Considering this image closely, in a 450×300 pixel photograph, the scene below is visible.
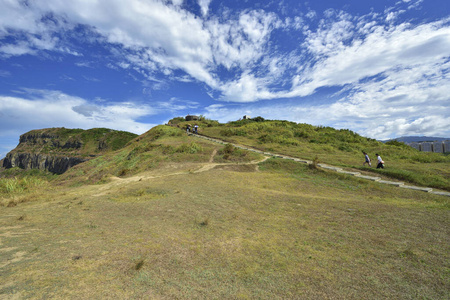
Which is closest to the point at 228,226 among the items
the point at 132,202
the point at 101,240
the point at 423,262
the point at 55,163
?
the point at 101,240

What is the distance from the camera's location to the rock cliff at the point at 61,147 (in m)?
64.1

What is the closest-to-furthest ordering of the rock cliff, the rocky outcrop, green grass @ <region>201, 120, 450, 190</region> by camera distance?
green grass @ <region>201, 120, 450, 190</region>
the rocky outcrop
the rock cliff

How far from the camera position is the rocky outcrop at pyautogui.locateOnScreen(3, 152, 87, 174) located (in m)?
60.4

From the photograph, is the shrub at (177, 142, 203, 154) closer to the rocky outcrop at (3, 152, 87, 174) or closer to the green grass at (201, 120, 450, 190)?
the green grass at (201, 120, 450, 190)

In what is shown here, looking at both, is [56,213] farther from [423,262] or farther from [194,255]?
[423,262]

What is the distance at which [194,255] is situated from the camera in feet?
16.6

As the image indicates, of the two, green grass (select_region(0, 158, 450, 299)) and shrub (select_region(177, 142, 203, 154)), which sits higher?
shrub (select_region(177, 142, 203, 154))

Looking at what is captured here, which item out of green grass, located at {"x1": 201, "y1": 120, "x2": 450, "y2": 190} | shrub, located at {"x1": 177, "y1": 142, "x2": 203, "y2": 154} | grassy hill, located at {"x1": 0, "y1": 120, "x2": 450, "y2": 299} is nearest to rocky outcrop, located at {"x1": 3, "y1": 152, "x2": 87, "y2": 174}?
shrub, located at {"x1": 177, "y1": 142, "x2": 203, "y2": 154}

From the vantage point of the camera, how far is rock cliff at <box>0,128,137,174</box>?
210ft

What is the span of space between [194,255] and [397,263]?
201 inches

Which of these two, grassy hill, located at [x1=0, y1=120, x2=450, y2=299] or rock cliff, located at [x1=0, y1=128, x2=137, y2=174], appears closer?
grassy hill, located at [x1=0, y1=120, x2=450, y2=299]

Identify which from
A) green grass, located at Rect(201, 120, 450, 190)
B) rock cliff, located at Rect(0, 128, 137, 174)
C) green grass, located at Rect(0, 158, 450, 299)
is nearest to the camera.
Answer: green grass, located at Rect(0, 158, 450, 299)

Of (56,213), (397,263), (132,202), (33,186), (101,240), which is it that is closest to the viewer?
(397,263)

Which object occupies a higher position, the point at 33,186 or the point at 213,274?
the point at 33,186
